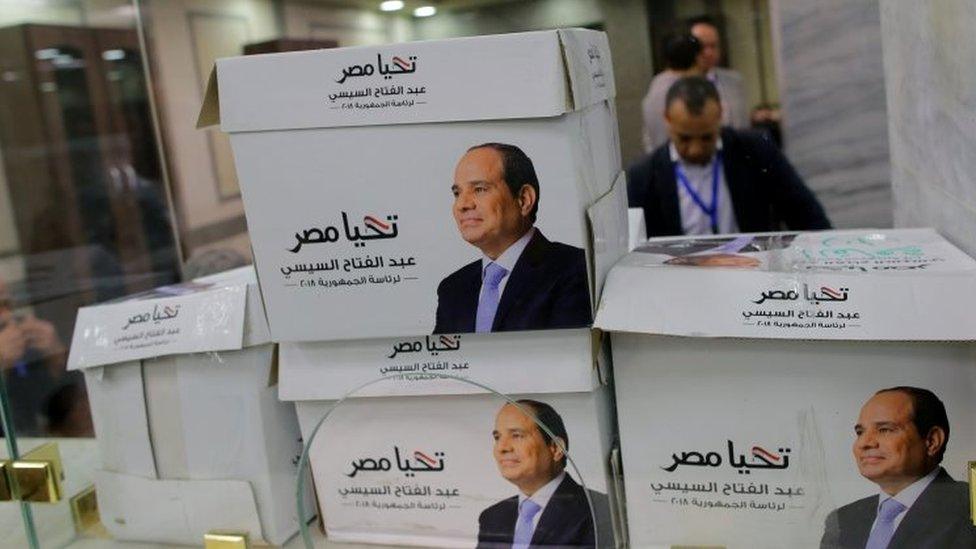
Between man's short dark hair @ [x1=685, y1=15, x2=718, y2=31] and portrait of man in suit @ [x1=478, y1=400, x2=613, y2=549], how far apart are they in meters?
1.54

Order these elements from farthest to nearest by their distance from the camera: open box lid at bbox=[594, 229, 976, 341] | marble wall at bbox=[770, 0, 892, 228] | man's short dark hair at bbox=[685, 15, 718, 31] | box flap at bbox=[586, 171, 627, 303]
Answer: man's short dark hair at bbox=[685, 15, 718, 31] → marble wall at bbox=[770, 0, 892, 228] → box flap at bbox=[586, 171, 627, 303] → open box lid at bbox=[594, 229, 976, 341]

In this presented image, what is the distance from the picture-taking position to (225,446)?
990mm

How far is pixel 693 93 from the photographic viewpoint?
→ 2.04 m

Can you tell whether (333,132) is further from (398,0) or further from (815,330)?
(398,0)

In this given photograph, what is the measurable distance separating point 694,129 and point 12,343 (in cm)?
139

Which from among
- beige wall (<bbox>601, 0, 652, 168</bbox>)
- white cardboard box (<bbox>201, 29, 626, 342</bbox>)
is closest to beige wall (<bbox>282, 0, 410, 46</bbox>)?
beige wall (<bbox>601, 0, 652, 168</bbox>)

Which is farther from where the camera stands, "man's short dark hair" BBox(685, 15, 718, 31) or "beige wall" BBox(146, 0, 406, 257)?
"beige wall" BBox(146, 0, 406, 257)

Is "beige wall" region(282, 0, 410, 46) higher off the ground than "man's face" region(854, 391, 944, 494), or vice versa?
"beige wall" region(282, 0, 410, 46)

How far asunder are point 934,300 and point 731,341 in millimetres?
164

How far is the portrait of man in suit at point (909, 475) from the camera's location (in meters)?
0.75

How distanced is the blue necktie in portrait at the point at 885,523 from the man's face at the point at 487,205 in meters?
0.39

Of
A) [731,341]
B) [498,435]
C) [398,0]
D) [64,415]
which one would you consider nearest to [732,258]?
[731,341]

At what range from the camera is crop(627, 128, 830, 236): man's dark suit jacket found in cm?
171

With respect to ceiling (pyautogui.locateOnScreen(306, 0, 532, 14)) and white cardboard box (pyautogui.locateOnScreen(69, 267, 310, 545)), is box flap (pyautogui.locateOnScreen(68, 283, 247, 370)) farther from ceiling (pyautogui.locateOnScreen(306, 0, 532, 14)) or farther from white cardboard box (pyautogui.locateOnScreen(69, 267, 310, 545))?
ceiling (pyautogui.locateOnScreen(306, 0, 532, 14))
